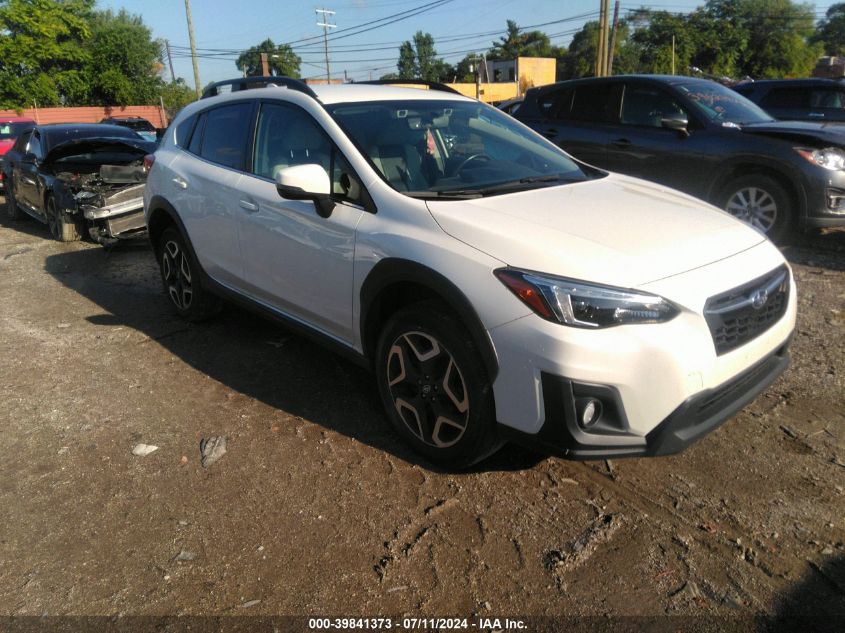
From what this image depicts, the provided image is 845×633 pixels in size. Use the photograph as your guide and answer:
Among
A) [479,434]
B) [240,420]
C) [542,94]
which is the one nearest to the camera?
[479,434]

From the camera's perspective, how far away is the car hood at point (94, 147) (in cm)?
905

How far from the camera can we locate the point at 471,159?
357cm

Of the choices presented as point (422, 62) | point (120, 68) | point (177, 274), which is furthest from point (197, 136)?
point (422, 62)

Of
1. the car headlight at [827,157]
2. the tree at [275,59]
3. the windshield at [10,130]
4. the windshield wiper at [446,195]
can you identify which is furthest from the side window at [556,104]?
the tree at [275,59]

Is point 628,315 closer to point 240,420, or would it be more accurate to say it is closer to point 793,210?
point 240,420

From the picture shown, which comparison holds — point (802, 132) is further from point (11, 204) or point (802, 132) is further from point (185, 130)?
point (11, 204)

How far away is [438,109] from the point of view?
155 inches

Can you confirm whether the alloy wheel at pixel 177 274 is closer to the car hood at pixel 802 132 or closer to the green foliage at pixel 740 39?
the car hood at pixel 802 132

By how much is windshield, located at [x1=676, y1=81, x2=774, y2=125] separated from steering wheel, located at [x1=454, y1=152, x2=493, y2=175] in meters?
4.21

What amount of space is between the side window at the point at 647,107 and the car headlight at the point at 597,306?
5.21 m

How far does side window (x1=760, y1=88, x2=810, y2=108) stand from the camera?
9867 mm

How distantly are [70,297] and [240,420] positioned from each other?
11.7ft

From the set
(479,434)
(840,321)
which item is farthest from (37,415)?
(840,321)

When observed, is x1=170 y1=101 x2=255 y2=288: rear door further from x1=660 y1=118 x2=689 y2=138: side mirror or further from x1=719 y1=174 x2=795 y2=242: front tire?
Result: x1=719 y1=174 x2=795 y2=242: front tire
